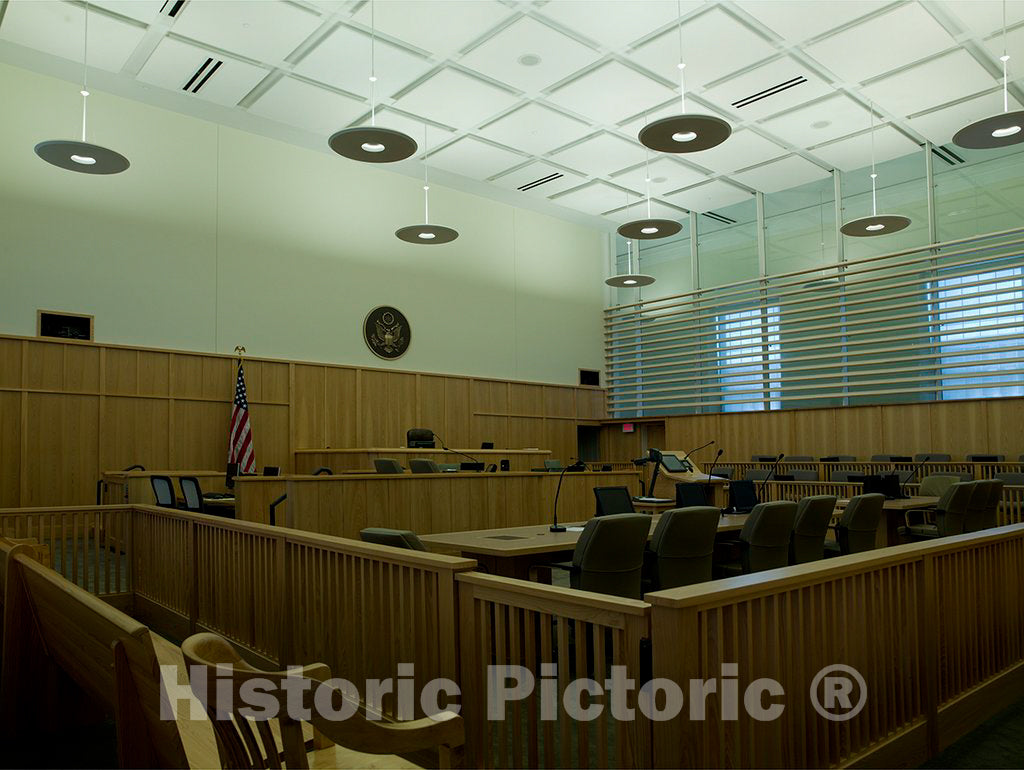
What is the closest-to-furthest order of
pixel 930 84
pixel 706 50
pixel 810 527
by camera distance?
pixel 810 527
pixel 706 50
pixel 930 84

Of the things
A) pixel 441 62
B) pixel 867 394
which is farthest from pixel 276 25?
pixel 867 394

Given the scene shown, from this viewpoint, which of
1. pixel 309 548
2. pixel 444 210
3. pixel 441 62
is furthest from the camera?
pixel 444 210

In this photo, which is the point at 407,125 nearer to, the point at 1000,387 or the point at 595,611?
the point at 1000,387

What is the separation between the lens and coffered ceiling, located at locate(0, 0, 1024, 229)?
29.3ft

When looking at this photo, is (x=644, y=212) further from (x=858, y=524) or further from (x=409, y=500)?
(x=409, y=500)

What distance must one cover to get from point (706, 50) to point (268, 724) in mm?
9952

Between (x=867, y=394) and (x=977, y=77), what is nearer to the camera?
(x=977, y=77)

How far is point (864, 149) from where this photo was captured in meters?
12.8

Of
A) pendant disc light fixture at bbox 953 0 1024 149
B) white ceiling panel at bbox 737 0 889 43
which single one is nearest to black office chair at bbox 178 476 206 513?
white ceiling panel at bbox 737 0 889 43

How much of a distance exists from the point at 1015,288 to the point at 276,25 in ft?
35.8

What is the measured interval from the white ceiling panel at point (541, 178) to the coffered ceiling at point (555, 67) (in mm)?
487

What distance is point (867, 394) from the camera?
43.0 ft

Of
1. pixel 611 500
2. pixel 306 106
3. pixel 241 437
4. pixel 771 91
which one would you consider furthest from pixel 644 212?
pixel 611 500

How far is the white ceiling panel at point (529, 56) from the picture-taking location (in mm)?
9391
